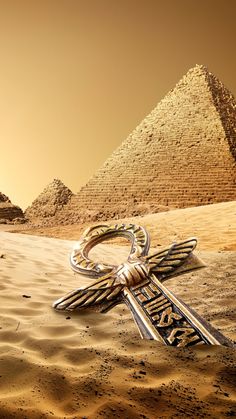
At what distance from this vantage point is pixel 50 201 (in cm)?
4216

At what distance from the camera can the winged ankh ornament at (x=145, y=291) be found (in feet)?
6.81

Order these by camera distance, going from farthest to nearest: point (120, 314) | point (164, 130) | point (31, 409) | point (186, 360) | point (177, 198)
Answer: point (164, 130)
point (177, 198)
point (120, 314)
point (186, 360)
point (31, 409)

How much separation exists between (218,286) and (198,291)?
24 cm

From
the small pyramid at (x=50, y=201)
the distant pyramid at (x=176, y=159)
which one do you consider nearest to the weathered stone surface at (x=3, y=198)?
the small pyramid at (x=50, y=201)

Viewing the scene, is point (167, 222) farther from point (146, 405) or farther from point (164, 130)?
point (164, 130)

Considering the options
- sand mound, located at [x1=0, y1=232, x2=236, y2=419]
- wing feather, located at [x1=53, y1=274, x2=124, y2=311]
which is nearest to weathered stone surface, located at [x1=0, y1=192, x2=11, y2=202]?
sand mound, located at [x1=0, y1=232, x2=236, y2=419]

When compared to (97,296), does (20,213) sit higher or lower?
lower

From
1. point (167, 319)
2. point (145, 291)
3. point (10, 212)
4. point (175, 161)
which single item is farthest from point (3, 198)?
point (167, 319)

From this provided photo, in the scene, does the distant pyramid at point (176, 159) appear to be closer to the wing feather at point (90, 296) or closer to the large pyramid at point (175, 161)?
Answer: the large pyramid at point (175, 161)

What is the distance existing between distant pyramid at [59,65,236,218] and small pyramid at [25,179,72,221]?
266cm

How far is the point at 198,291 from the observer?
3422mm

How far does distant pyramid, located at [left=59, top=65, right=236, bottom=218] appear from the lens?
34.2 m

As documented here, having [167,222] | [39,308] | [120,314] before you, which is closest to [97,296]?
[120,314]

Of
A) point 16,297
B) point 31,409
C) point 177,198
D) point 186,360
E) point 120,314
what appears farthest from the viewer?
point 177,198
